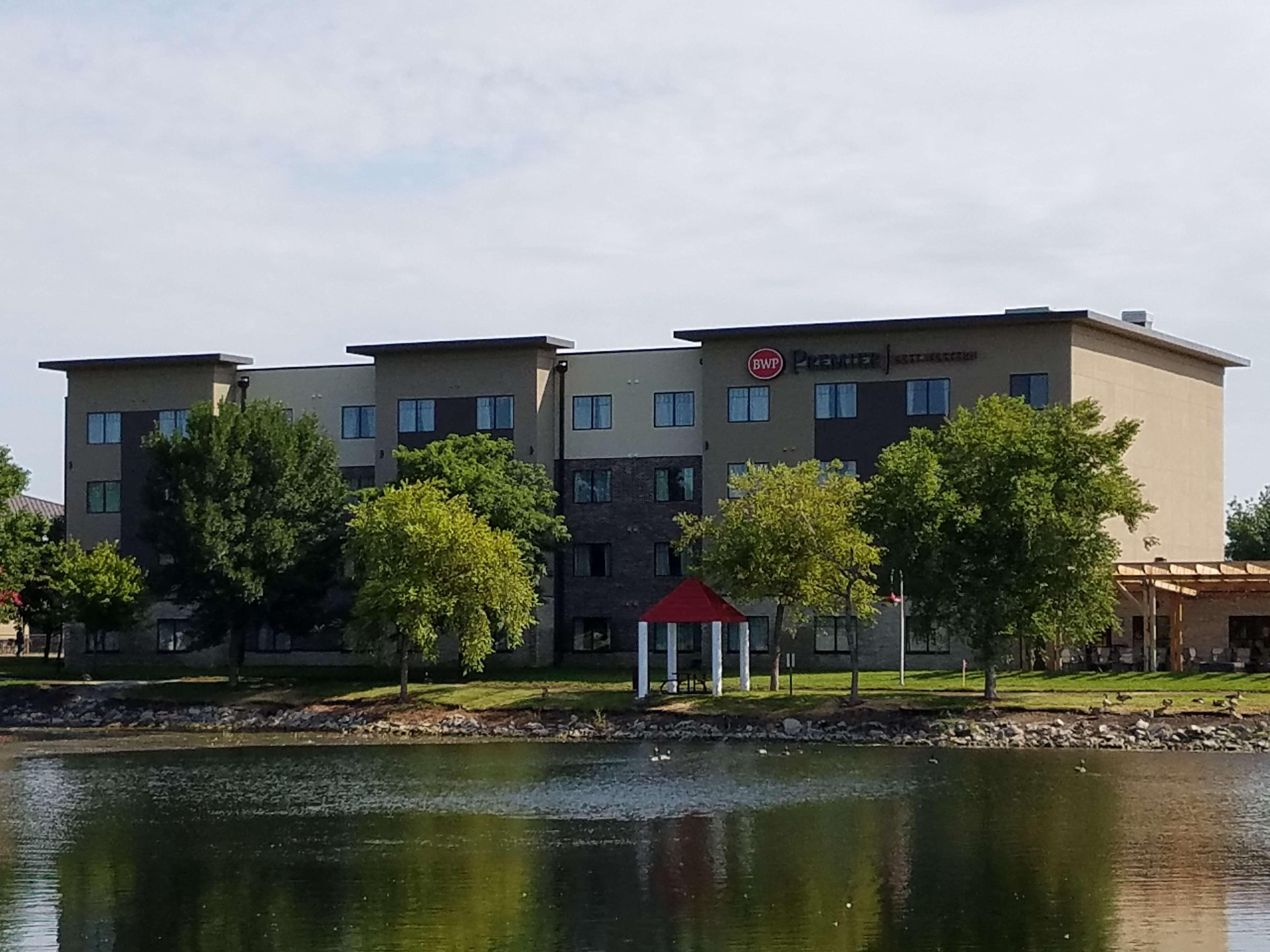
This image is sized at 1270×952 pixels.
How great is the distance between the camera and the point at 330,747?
197ft

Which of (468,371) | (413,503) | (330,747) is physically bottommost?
(330,747)

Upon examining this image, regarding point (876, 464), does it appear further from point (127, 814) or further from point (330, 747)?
point (127, 814)

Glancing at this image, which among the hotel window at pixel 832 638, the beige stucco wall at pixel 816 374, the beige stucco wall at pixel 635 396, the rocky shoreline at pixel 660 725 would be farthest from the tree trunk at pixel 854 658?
the beige stucco wall at pixel 635 396

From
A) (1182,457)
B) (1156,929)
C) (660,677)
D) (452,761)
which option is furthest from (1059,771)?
(1182,457)

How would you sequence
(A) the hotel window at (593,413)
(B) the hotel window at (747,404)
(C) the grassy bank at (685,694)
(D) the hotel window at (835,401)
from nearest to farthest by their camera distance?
(C) the grassy bank at (685,694)
(D) the hotel window at (835,401)
(B) the hotel window at (747,404)
(A) the hotel window at (593,413)

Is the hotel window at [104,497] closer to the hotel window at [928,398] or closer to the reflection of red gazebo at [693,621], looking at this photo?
the reflection of red gazebo at [693,621]

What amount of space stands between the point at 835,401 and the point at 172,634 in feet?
105

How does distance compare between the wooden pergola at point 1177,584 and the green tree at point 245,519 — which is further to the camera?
the green tree at point 245,519

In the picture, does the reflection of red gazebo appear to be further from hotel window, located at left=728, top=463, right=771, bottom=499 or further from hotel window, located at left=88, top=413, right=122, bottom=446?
hotel window, located at left=88, top=413, right=122, bottom=446

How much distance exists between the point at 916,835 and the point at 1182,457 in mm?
47298

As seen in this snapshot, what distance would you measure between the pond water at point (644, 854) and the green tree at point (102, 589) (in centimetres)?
2220

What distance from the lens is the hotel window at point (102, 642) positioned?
3322 inches

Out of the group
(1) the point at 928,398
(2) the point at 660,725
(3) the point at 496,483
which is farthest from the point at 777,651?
(3) the point at 496,483

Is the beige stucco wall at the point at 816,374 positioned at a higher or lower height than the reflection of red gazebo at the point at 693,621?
higher
